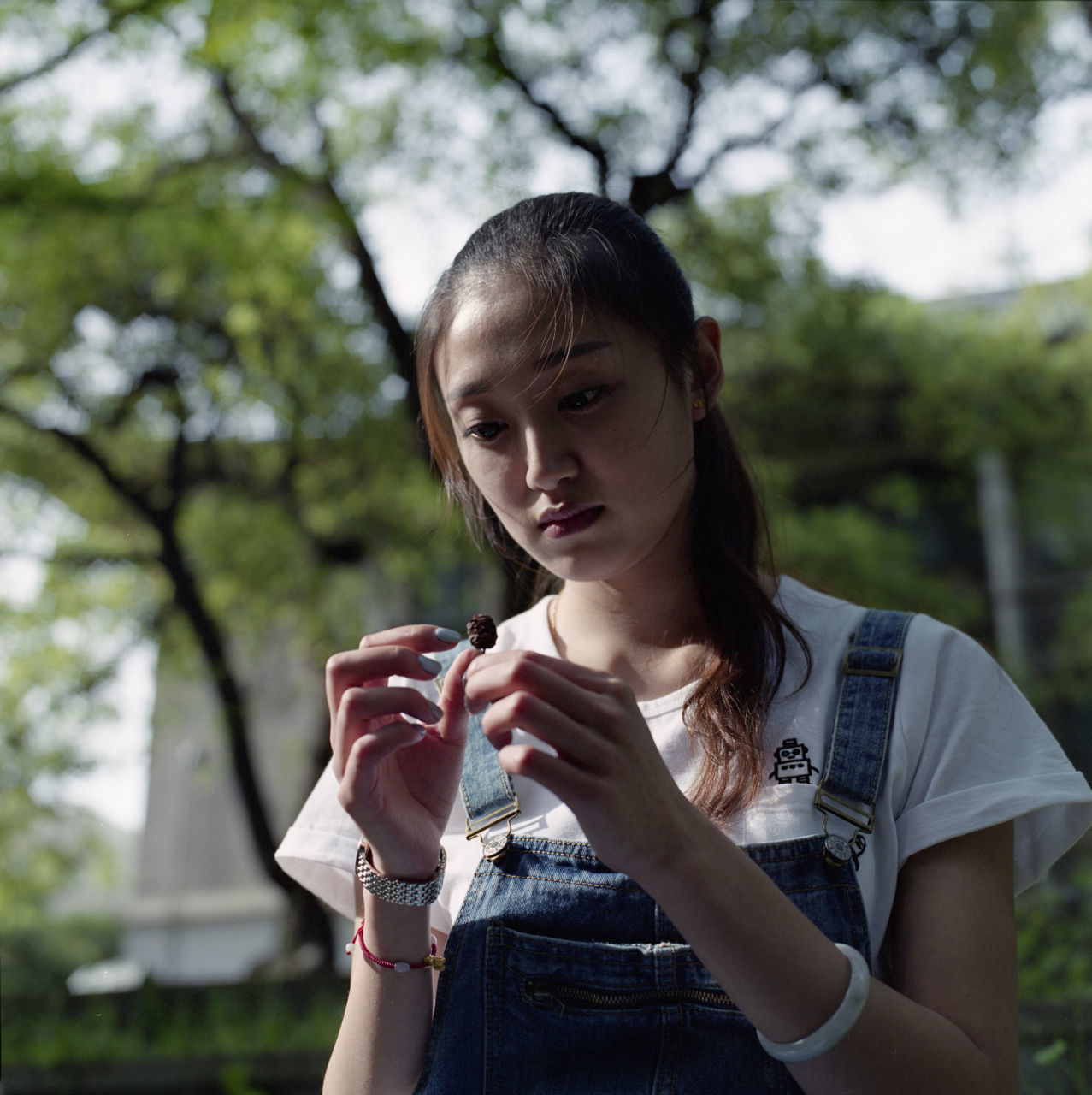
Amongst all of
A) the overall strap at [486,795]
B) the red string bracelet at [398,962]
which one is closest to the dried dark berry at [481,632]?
the overall strap at [486,795]

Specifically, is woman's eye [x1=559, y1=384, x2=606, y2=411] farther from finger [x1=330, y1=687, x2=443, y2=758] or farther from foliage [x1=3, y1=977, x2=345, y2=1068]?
foliage [x1=3, y1=977, x2=345, y2=1068]

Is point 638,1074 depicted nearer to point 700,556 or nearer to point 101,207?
point 700,556

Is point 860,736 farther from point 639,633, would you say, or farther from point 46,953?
point 46,953

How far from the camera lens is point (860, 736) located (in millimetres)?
1000

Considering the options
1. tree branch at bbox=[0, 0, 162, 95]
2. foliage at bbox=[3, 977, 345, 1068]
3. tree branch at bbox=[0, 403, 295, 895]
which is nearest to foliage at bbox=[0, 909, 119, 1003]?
foliage at bbox=[3, 977, 345, 1068]

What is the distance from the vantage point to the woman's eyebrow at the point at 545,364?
1025mm

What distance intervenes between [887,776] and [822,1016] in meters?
0.25

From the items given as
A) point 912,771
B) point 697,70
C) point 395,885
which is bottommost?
point 395,885

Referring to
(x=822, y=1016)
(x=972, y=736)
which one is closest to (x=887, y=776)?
(x=972, y=736)

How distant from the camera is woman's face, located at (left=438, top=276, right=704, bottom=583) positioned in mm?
1038

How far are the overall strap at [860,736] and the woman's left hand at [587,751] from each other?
0.81 ft

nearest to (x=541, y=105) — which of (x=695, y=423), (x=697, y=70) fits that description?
(x=697, y=70)

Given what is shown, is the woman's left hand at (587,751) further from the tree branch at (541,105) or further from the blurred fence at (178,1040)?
the tree branch at (541,105)

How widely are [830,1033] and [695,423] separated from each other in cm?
67
